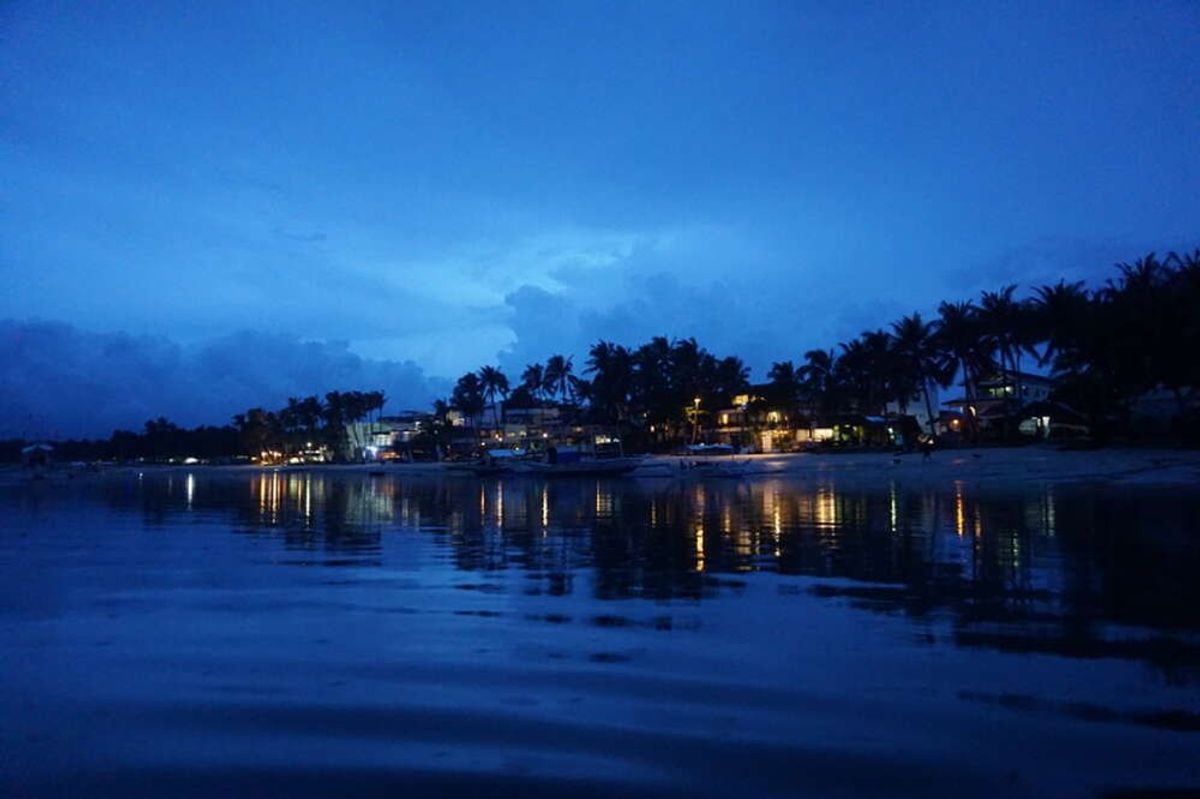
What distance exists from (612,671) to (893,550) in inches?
401

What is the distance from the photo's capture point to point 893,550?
16359 millimetres

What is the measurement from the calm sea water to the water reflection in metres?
0.10

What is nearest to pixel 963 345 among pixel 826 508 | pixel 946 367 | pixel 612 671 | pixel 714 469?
pixel 946 367

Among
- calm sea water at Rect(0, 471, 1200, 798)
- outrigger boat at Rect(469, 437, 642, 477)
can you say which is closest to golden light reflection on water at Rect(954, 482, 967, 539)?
calm sea water at Rect(0, 471, 1200, 798)

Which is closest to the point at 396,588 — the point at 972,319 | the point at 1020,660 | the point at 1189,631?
the point at 1020,660

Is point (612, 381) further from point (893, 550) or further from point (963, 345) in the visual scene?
point (893, 550)

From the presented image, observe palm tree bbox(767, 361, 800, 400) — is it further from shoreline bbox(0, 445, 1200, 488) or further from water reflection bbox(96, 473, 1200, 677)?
water reflection bbox(96, 473, 1200, 677)

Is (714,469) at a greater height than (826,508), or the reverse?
(714,469)

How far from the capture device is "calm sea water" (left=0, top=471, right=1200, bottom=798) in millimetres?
5324

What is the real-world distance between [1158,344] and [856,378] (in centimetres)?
4415

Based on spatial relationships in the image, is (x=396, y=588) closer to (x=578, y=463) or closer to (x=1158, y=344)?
(x=1158, y=344)

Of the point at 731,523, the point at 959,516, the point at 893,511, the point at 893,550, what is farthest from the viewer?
the point at 893,511

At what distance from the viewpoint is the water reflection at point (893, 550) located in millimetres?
9758

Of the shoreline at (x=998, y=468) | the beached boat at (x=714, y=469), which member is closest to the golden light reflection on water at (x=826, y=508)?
the shoreline at (x=998, y=468)
